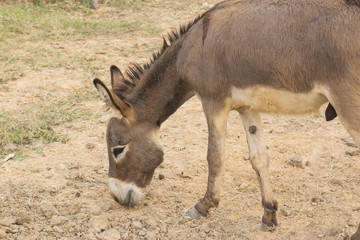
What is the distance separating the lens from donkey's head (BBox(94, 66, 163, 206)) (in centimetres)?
453

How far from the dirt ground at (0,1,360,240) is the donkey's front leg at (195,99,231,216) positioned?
0.18 m

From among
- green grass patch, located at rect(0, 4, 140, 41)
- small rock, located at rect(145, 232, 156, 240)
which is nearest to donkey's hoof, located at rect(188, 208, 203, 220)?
small rock, located at rect(145, 232, 156, 240)

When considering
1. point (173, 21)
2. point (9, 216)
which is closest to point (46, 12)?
point (173, 21)

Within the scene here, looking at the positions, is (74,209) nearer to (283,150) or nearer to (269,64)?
(269,64)

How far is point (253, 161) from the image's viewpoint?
4.47 m

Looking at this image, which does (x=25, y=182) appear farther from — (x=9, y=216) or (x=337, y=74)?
(x=337, y=74)

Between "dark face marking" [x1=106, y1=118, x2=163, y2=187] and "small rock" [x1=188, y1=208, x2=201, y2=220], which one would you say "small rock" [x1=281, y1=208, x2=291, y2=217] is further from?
"dark face marking" [x1=106, y1=118, x2=163, y2=187]

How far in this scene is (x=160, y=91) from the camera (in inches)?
179

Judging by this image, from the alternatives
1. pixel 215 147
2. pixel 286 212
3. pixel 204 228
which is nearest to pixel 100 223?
pixel 204 228

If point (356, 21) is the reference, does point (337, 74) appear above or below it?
below

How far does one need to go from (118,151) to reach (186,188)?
103 centimetres

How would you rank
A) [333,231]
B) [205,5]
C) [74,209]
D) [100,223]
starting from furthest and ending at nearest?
1. [205,5]
2. [74,209]
3. [100,223]
4. [333,231]

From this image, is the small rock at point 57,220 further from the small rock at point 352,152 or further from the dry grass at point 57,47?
the small rock at point 352,152

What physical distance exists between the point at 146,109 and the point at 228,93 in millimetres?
918
